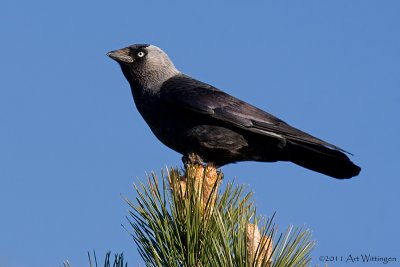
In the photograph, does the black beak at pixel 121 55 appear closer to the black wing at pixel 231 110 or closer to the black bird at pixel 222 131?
the black bird at pixel 222 131

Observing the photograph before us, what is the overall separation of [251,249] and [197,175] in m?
0.88

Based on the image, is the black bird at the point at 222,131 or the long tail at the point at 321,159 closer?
the black bird at the point at 222,131

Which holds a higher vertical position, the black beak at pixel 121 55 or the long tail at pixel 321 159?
the black beak at pixel 121 55

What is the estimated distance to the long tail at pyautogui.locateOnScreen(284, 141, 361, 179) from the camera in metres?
6.22

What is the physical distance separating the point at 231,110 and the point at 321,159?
1.00 m

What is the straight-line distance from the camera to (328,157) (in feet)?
20.8

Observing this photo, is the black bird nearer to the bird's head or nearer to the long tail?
the long tail

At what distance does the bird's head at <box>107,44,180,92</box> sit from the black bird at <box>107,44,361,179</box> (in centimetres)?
14

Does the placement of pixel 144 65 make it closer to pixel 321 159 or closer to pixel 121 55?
pixel 121 55

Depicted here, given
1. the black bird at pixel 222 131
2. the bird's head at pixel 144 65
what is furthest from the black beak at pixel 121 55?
the black bird at pixel 222 131

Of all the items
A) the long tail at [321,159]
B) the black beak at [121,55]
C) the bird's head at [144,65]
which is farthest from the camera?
the black beak at [121,55]

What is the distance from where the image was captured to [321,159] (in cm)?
643

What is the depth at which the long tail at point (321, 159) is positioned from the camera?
622 cm

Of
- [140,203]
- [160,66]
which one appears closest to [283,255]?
[140,203]
